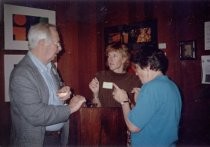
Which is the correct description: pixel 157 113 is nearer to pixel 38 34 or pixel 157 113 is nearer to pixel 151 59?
pixel 151 59

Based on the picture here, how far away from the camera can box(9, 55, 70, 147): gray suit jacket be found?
174 centimetres

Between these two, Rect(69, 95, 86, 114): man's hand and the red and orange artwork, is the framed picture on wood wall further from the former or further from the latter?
Rect(69, 95, 86, 114): man's hand

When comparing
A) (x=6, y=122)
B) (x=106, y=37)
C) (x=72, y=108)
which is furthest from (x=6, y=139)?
(x=106, y=37)

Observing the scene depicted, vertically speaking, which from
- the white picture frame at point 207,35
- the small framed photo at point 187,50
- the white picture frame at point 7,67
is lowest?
the white picture frame at point 7,67

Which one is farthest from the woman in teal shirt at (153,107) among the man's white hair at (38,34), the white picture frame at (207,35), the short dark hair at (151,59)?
the white picture frame at (207,35)

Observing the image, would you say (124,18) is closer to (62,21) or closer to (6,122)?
(62,21)

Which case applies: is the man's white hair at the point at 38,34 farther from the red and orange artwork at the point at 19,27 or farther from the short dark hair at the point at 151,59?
the red and orange artwork at the point at 19,27

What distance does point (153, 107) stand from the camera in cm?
158

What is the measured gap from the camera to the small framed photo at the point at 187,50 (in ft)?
9.20

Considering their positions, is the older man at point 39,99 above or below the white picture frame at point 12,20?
below

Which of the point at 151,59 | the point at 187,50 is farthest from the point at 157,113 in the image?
the point at 187,50

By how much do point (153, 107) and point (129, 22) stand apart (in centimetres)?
209

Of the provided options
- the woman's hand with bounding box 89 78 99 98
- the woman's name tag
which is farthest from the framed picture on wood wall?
the woman's hand with bounding box 89 78 99 98

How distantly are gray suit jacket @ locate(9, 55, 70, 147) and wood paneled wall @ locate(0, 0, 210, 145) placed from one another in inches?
49.1
